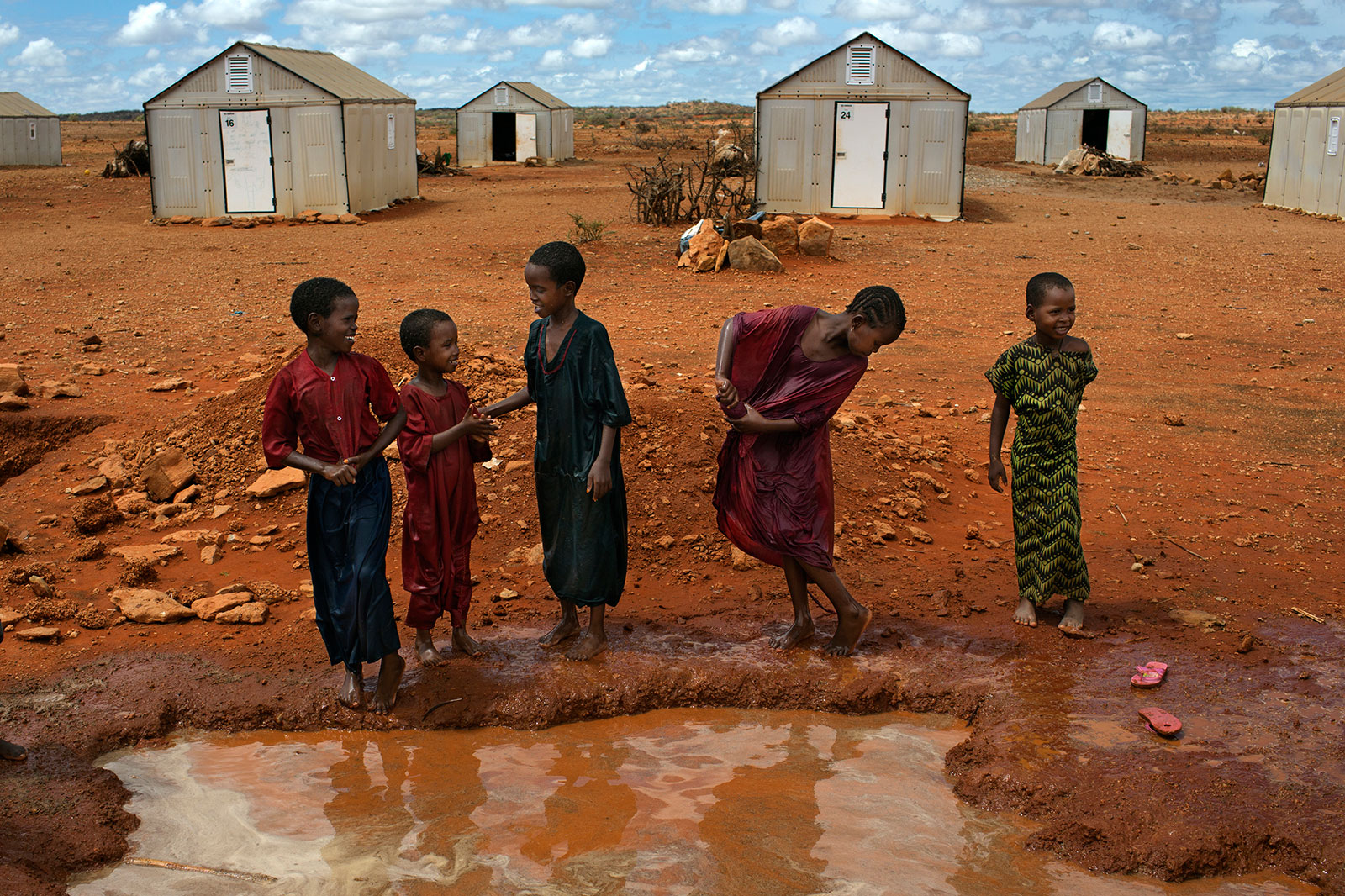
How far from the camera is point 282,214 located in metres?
19.3

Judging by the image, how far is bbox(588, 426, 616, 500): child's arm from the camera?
3.89 metres

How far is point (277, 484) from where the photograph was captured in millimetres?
5953

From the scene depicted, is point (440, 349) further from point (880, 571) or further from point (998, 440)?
point (880, 571)

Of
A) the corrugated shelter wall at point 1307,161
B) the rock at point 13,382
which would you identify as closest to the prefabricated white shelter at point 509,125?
the corrugated shelter wall at point 1307,161

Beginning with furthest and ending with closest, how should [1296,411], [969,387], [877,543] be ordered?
1. [969,387]
2. [1296,411]
3. [877,543]

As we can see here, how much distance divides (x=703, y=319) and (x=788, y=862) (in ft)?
26.1

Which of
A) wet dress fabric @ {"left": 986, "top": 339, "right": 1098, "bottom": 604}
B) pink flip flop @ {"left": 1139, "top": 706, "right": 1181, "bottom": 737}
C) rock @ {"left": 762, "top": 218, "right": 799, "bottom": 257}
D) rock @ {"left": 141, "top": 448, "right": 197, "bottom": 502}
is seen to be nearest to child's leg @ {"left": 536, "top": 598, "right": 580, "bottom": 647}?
wet dress fabric @ {"left": 986, "top": 339, "right": 1098, "bottom": 604}

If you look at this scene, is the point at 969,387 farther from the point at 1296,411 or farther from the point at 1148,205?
the point at 1148,205

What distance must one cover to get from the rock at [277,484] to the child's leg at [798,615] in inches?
116

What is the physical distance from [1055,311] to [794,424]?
115 cm

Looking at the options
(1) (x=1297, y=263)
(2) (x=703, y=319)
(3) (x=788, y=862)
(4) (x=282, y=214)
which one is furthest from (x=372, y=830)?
(4) (x=282, y=214)

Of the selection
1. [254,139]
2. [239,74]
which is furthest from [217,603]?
[239,74]

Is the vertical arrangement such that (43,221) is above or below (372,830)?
above

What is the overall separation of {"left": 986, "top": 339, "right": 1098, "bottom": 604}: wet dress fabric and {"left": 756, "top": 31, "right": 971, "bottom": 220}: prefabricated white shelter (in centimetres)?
1615
